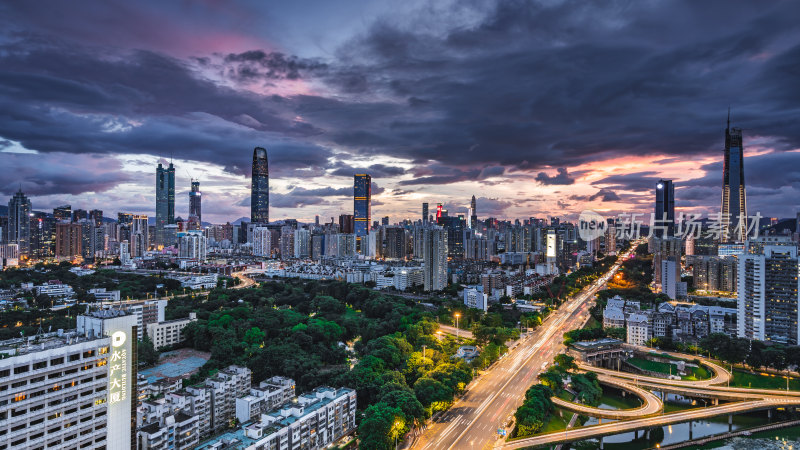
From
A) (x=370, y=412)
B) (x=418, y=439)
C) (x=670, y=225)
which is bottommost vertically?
(x=418, y=439)

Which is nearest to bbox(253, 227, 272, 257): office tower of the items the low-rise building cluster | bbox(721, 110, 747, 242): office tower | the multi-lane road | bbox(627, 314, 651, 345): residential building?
the multi-lane road

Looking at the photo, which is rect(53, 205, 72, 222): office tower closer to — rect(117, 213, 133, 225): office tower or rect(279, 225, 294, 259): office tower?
rect(117, 213, 133, 225): office tower

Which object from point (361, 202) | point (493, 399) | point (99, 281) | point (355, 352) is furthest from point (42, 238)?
point (493, 399)

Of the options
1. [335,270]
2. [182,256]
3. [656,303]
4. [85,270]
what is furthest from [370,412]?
[182,256]

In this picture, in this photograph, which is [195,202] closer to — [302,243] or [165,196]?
[165,196]

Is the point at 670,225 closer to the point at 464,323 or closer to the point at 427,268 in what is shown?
the point at 427,268
